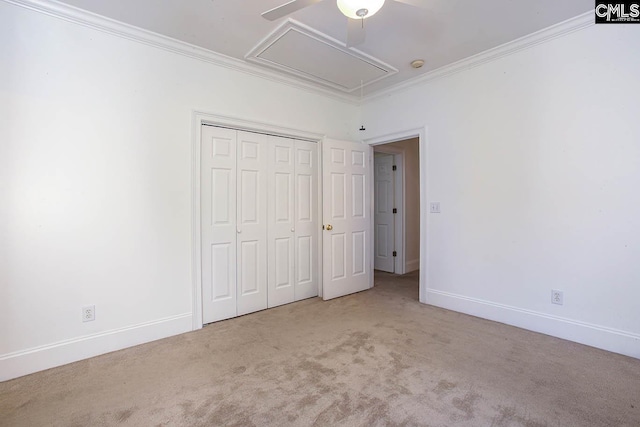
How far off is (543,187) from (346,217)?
2.09 metres

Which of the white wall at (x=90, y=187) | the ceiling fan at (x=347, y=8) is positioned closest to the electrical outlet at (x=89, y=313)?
the white wall at (x=90, y=187)

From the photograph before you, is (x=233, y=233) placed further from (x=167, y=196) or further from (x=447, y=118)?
(x=447, y=118)

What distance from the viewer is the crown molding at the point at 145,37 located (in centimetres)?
217

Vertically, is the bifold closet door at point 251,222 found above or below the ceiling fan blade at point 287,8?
below

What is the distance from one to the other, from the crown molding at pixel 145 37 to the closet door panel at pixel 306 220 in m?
0.84

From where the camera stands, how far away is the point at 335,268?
3.75 meters

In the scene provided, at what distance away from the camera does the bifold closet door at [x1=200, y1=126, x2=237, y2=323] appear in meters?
2.94

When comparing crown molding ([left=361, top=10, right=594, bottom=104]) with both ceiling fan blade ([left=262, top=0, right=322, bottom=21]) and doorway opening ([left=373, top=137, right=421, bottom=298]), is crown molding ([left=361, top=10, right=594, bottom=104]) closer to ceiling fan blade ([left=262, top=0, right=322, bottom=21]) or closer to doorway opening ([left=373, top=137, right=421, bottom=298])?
doorway opening ([left=373, top=137, right=421, bottom=298])

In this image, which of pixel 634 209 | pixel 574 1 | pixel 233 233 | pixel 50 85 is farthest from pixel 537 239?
pixel 50 85

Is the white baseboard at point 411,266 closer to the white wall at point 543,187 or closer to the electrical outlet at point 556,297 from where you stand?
the white wall at point 543,187

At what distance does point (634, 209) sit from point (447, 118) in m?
1.78

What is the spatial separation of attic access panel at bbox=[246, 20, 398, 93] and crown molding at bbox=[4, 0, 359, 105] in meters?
0.15

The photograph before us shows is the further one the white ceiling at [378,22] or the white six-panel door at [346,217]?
the white six-panel door at [346,217]

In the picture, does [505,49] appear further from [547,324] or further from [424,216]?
[547,324]
